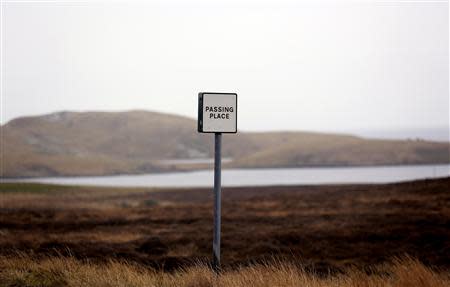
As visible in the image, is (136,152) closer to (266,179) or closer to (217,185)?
(266,179)

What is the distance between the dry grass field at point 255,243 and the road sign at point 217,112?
226 cm

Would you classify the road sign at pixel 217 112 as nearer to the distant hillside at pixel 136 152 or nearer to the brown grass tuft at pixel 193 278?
the brown grass tuft at pixel 193 278

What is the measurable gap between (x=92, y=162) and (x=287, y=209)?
107 meters

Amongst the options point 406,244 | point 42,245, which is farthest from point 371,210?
point 42,245

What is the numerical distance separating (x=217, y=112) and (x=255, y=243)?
46.2ft

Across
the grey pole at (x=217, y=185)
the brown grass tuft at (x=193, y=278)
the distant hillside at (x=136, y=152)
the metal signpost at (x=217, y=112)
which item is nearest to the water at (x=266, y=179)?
the distant hillside at (x=136, y=152)

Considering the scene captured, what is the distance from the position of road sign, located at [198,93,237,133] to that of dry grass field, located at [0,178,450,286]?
2.26 meters

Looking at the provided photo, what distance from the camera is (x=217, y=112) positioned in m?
11.3

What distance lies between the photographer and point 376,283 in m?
10.3

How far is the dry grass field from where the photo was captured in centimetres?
1170

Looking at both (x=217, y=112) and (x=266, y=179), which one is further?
(x=266, y=179)

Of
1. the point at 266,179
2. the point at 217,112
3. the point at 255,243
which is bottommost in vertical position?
the point at 266,179

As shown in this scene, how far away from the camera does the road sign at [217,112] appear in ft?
36.9

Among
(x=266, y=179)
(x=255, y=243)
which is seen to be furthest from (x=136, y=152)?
(x=255, y=243)
